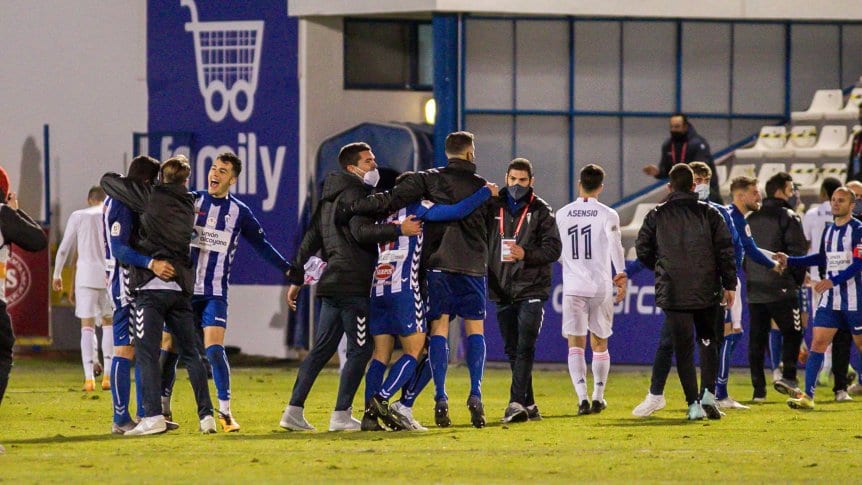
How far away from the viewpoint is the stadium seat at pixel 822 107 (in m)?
24.8

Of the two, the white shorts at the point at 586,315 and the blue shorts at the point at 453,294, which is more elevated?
the blue shorts at the point at 453,294

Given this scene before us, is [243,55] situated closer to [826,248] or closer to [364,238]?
[826,248]

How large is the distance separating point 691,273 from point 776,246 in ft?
9.81

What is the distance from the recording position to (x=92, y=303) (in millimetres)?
17734

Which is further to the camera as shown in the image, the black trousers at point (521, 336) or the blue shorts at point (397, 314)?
the black trousers at point (521, 336)

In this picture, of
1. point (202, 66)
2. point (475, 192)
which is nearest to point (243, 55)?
point (202, 66)

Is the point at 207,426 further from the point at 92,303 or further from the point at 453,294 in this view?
the point at 92,303

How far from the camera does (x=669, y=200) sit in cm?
1341

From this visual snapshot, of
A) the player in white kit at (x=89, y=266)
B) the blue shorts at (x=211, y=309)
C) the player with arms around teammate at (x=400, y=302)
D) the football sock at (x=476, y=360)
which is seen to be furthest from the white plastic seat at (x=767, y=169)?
the blue shorts at (x=211, y=309)

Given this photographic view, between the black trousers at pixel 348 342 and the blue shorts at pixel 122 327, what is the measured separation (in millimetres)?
1265

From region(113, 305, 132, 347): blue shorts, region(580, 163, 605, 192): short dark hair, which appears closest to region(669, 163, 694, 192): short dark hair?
region(580, 163, 605, 192): short dark hair

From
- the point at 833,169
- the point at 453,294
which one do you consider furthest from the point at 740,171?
the point at 453,294

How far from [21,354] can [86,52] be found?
4386mm

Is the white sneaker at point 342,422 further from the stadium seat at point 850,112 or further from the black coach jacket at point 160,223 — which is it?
the stadium seat at point 850,112
